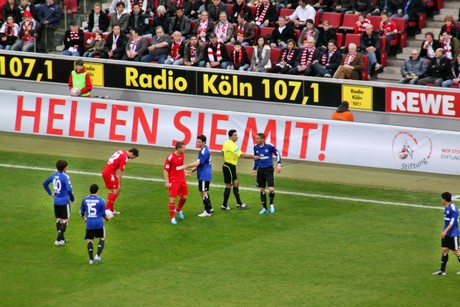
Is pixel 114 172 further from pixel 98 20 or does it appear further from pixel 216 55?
pixel 98 20

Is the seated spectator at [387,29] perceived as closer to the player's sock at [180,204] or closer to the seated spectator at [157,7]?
the seated spectator at [157,7]

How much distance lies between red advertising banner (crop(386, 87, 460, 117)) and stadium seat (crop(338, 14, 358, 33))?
166 inches

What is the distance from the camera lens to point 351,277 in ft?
62.4

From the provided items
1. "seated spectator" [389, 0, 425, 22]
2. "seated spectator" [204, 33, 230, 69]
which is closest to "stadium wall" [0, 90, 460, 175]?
"seated spectator" [204, 33, 230, 69]

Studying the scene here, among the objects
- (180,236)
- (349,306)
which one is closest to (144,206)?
(180,236)

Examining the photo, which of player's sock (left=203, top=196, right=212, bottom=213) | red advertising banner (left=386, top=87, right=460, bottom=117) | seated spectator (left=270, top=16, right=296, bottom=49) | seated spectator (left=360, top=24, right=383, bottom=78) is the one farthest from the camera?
seated spectator (left=270, top=16, right=296, bottom=49)

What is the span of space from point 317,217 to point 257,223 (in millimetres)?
1409

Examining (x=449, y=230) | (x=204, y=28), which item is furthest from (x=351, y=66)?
(x=449, y=230)

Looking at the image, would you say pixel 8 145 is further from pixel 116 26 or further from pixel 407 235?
pixel 407 235

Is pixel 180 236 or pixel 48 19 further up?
pixel 48 19

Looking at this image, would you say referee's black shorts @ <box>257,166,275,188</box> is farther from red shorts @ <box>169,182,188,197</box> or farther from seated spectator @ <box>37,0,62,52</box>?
seated spectator @ <box>37,0,62,52</box>

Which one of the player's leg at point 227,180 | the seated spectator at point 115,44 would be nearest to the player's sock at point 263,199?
the player's leg at point 227,180

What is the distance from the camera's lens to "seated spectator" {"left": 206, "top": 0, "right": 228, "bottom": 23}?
35000 mm

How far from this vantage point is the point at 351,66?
31547 millimetres
